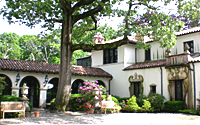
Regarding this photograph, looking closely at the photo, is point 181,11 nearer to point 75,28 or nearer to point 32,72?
point 75,28

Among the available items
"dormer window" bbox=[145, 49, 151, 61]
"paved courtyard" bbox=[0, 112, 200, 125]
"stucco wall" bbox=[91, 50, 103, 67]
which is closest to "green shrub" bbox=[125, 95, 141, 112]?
"paved courtyard" bbox=[0, 112, 200, 125]

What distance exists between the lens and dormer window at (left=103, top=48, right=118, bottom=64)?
22916mm

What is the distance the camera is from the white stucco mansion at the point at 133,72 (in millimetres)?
16219

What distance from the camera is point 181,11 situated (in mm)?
13719

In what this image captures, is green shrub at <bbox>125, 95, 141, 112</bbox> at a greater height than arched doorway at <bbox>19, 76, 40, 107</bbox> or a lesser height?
lesser

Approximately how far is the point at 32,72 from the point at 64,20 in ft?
18.1

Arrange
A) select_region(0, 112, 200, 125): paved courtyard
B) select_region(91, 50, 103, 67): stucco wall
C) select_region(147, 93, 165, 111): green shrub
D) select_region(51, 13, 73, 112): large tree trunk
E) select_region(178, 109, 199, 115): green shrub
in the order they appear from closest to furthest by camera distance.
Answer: select_region(0, 112, 200, 125): paved courtyard
select_region(51, 13, 73, 112): large tree trunk
select_region(178, 109, 199, 115): green shrub
select_region(147, 93, 165, 111): green shrub
select_region(91, 50, 103, 67): stucco wall

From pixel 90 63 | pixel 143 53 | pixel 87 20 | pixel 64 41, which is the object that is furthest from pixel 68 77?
pixel 90 63

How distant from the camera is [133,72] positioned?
20.9m

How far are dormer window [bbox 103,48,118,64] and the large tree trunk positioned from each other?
833cm

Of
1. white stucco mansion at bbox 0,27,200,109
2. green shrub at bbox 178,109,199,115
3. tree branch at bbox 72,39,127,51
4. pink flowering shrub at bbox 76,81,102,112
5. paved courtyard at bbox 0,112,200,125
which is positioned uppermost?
tree branch at bbox 72,39,127,51

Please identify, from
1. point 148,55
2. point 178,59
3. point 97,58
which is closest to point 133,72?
point 148,55

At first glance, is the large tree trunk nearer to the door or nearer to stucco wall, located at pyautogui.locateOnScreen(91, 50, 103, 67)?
the door

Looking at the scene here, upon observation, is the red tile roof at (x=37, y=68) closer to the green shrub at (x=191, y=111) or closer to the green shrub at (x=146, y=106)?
the green shrub at (x=146, y=106)
